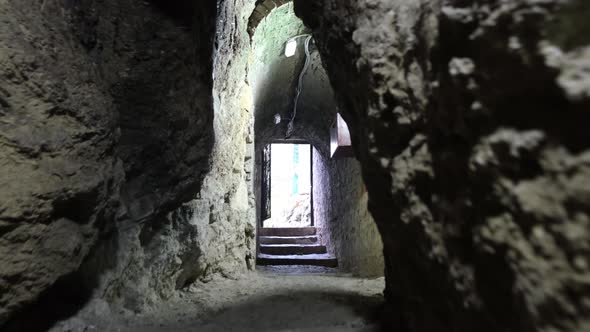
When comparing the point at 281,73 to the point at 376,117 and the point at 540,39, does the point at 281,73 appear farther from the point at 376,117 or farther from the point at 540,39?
the point at 540,39

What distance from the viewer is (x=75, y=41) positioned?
51.5 inches

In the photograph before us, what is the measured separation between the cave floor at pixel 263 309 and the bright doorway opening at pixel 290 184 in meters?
9.61

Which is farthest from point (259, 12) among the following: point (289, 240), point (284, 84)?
point (289, 240)

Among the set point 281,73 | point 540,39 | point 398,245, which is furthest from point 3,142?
point 281,73

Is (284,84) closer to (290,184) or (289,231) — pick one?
(289,231)

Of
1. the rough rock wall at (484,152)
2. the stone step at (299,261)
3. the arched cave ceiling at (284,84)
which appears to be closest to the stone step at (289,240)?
Answer: the stone step at (299,261)

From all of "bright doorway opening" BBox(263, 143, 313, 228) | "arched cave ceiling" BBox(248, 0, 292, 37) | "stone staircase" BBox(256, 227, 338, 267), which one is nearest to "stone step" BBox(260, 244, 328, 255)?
"stone staircase" BBox(256, 227, 338, 267)

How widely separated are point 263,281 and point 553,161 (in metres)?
2.31

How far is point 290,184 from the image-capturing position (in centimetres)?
1628

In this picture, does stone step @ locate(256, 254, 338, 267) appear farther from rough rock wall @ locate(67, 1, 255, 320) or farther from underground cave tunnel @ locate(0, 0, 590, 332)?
underground cave tunnel @ locate(0, 0, 590, 332)

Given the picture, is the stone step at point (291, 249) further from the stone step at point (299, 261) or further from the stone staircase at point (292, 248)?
the stone step at point (299, 261)

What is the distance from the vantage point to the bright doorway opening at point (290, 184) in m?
12.8

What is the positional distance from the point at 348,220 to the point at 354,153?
2.72 metres

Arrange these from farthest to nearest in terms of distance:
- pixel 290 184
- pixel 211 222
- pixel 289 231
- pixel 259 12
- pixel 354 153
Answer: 1. pixel 290 184
2. pixel 289 231
3. pixel 259 12
4. pixel 211 222
5. pixel 354 153
